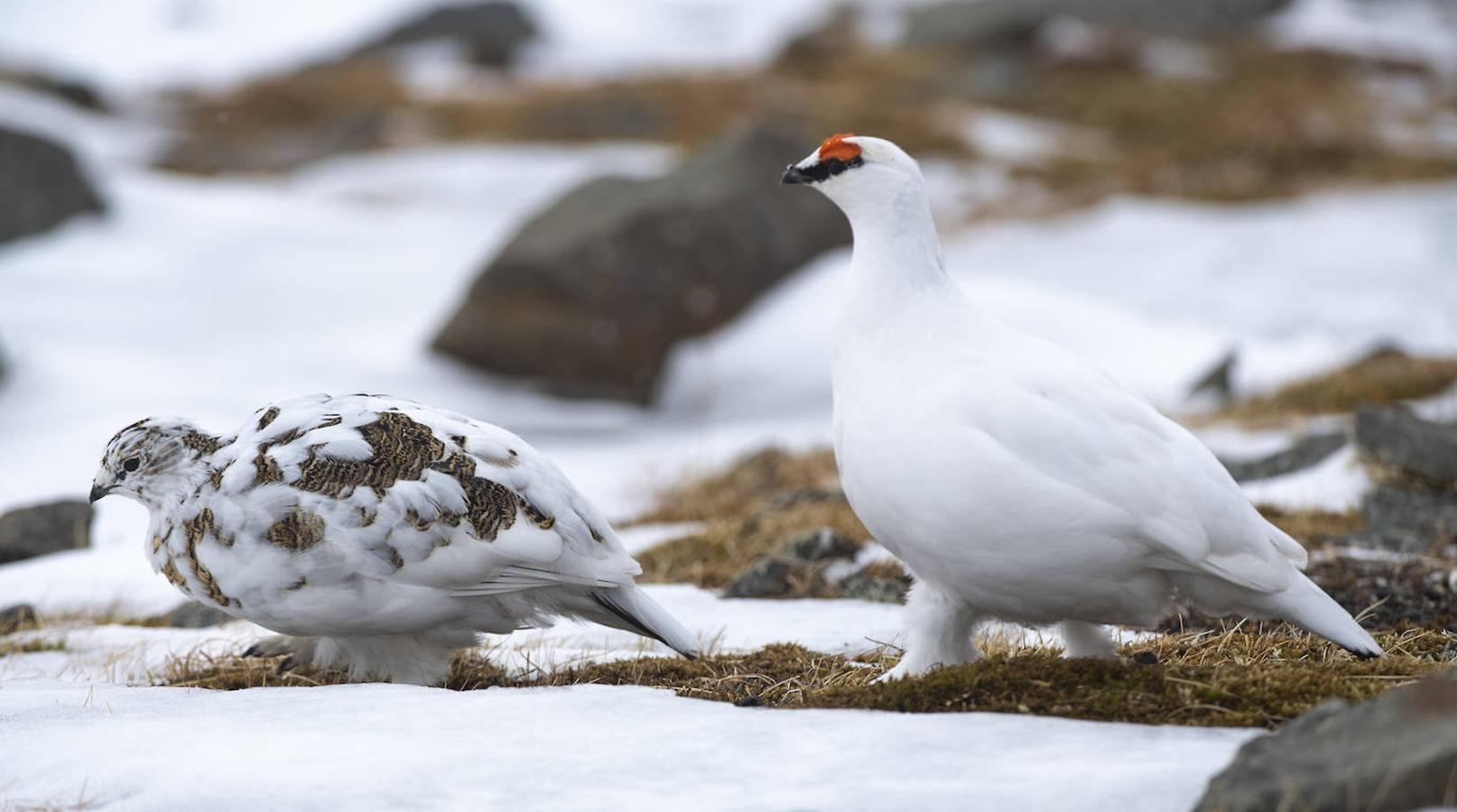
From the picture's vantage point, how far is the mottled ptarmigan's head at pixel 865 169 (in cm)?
353

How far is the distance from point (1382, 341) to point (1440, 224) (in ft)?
14.4

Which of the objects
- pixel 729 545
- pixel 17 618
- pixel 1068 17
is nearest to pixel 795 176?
pixel 729 545

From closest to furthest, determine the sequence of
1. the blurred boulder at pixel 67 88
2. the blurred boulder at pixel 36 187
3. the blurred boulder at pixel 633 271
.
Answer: the blurred boulder at pixel 633 271, the blurred boulder at pixel 36 187, the blurred boulder at pixel 67 88

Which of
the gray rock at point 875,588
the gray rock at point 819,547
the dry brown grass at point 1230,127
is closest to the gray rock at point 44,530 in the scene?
the gray rock at point 819,547

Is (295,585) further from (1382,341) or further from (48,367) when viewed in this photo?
(1382,341)

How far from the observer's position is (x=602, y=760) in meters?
2.74

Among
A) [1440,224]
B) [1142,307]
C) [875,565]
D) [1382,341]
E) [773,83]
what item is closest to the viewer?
[875,565]

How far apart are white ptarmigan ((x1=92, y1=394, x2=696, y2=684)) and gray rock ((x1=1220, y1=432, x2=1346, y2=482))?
4312 millimetres

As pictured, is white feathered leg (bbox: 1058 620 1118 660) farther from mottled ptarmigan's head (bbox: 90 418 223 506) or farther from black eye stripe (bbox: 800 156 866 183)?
mottled ptarmigan's head (bbox: 90 418 223 506)

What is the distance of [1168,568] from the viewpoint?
10.0ft

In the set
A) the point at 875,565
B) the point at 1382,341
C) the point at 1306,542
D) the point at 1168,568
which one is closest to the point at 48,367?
the point at 875,565

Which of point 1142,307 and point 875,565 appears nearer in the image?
point 875,565

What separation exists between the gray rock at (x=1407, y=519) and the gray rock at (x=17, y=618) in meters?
4.93

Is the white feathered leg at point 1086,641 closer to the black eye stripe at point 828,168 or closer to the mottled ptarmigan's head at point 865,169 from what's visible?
the mottled ptarmigan's head at point 865,169
